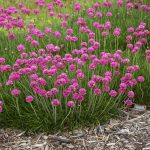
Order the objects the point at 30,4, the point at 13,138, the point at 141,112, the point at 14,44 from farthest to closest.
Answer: the point at 30,4 → the point at 14,44 → the point at 141,112 → the point at 13,138

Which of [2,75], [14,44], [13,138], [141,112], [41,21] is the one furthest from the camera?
[41,21]

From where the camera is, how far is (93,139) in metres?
4.32

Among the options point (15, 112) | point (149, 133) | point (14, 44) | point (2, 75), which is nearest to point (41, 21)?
point (14, 44)

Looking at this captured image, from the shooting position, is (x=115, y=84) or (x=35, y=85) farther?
(x=115, y=84)

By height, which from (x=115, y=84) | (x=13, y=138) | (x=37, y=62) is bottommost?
(x=13, y=138)

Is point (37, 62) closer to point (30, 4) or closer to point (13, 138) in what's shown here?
point (13, 138)

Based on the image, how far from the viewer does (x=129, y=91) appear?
4.55 m

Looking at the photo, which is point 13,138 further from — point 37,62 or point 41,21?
point 41,21

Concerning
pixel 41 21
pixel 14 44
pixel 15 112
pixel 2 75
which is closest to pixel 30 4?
pixel 41 21

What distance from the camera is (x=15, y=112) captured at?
15.0 feet

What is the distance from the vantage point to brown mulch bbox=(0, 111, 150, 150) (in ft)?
13.8

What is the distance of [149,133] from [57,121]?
1017 mm

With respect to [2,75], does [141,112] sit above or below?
below

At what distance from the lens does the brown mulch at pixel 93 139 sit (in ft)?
13.8
